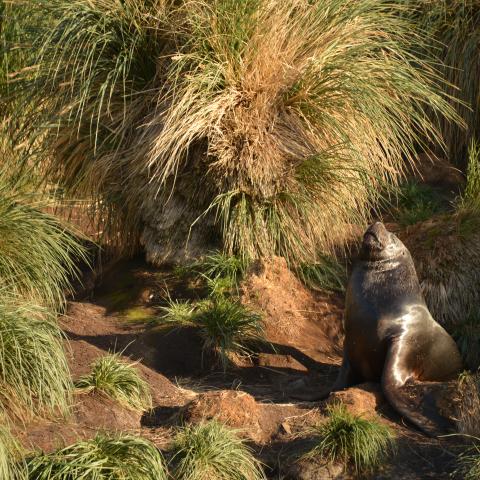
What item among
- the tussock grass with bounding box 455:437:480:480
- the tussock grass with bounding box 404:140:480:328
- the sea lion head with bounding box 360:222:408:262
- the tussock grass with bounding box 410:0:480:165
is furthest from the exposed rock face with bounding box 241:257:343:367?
the tussock grass with bounding box 410:0:480:165

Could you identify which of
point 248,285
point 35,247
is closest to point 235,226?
point 248,285

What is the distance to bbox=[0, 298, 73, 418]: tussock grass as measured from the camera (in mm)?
5438

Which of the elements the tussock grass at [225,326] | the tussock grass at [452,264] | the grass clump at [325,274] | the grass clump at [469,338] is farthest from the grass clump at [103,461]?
the tussock grass at [452,264]

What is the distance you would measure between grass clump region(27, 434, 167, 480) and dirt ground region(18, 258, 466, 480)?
244mm

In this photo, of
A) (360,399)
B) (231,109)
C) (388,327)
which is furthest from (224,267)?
(360,399)

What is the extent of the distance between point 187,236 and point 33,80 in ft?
5.58

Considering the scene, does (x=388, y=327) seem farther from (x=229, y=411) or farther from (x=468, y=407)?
(x=229, y=411)

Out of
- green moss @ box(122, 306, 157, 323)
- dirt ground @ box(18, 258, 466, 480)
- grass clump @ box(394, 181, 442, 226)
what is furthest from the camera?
grass clump @ box(394, 181, 442, 226)

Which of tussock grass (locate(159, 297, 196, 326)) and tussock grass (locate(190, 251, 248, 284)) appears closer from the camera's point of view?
tussock grass (locate(159, 297, 196, 326))

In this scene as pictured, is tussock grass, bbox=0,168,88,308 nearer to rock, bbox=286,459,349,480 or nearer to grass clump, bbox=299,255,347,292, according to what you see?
grass clump, bbox=299,255,347,292

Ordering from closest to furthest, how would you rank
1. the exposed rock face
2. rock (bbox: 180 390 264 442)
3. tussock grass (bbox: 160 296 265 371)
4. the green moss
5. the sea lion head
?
rock (bbox: 180 390 264 442) → the sea lion head → tussock grass (bbox: 160 296 265 371) → the exposed rock face → the green moss

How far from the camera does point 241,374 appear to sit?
23.4 feet

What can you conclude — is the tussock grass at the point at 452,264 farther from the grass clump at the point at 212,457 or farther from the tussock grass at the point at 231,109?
the grass clump at the point at 212,457

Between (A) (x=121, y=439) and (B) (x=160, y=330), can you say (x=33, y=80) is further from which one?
(A) (x=121, y=439)
